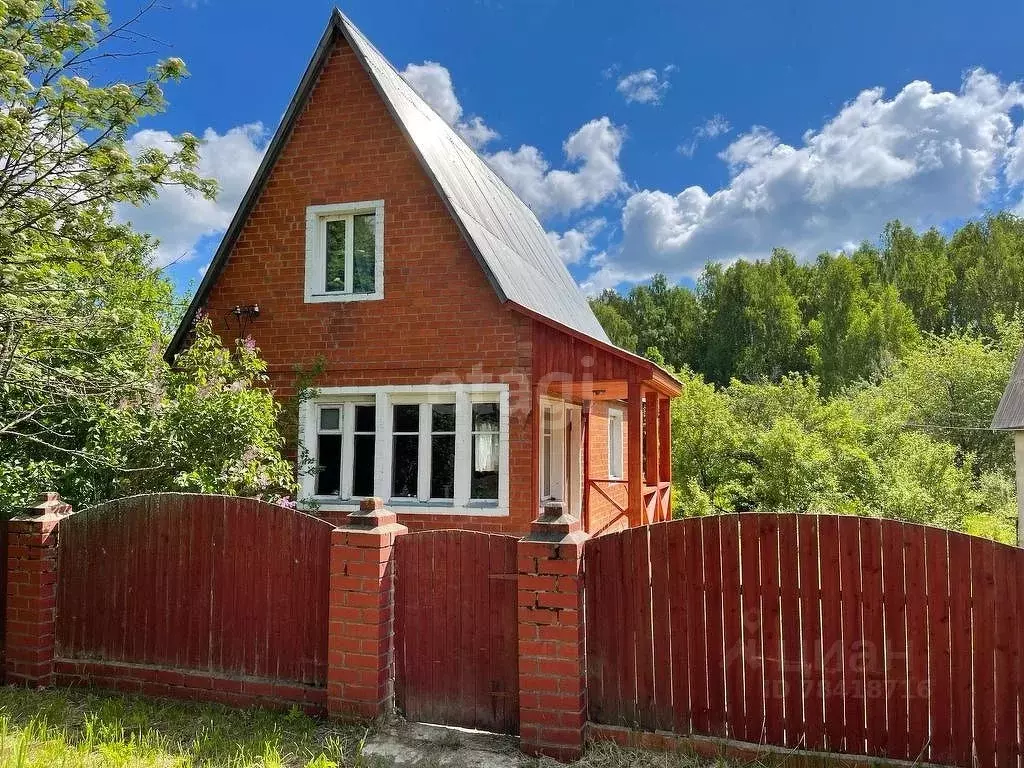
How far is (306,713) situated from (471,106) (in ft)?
82.1

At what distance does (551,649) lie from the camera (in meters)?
4.21

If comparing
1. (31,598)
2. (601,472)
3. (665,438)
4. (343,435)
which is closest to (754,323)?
(601,472)

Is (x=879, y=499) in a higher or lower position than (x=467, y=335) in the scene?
lower

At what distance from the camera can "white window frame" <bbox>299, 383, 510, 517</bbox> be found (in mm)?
8648

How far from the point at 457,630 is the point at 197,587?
222cm

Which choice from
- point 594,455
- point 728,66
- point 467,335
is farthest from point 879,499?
point 728,66

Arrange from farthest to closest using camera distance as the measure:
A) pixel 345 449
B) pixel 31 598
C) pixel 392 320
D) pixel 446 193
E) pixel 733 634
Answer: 1. pixel 345 449
2. pixel 392 320
3. pixel 446 193
4. pixel 31 598
5. pixel 733 634

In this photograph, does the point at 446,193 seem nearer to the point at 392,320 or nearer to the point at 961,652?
the point at 392,320

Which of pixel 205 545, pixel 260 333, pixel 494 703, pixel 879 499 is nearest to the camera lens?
pixel 494 703

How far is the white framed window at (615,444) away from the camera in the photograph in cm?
1548

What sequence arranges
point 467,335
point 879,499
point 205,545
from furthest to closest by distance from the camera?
point 879,499 → point 467,335 → point 205,545

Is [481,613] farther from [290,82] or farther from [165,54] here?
[290,82]

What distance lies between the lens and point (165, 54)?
5949mm

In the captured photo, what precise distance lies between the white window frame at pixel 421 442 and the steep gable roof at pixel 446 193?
1.52 meters
